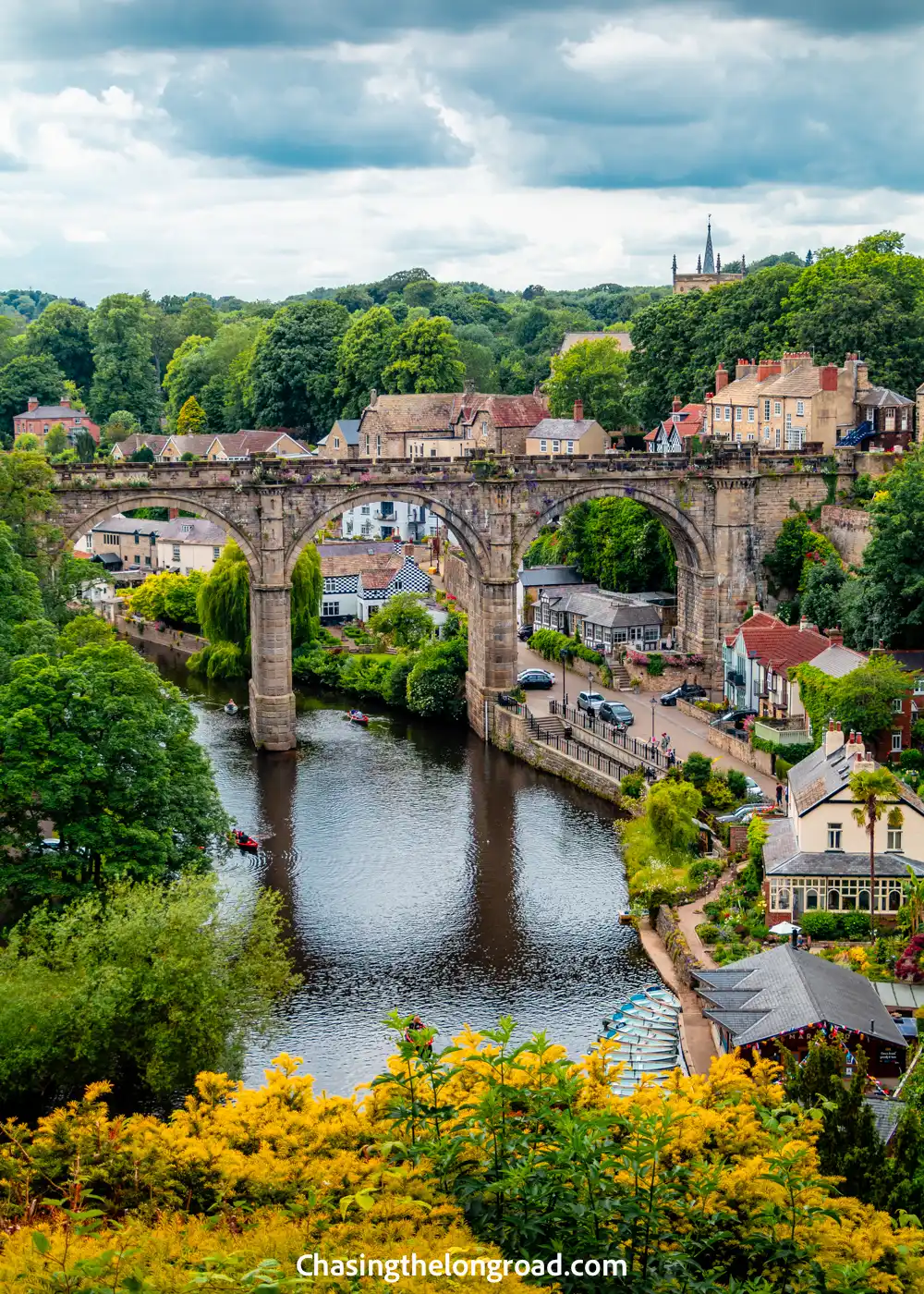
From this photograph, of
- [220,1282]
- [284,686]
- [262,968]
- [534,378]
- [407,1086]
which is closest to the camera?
[220,1282]

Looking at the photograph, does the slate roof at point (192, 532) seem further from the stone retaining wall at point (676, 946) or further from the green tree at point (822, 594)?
the stone retaining wall at point (676, 946)

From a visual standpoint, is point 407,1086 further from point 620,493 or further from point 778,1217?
point 620,493

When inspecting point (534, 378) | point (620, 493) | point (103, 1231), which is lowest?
point (103, 1231)

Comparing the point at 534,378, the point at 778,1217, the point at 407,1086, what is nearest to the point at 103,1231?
the point at 407,1086

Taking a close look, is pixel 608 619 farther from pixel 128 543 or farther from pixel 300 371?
pixel 300 371

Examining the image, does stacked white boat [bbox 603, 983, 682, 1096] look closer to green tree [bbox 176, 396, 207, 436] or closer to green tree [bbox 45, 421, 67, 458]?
green tree [bbox 45, 421, 67, 458]

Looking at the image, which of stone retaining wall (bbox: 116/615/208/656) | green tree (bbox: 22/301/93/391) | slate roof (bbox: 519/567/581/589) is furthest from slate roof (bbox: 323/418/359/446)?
green tree (bbox: 22/301/93/391)
